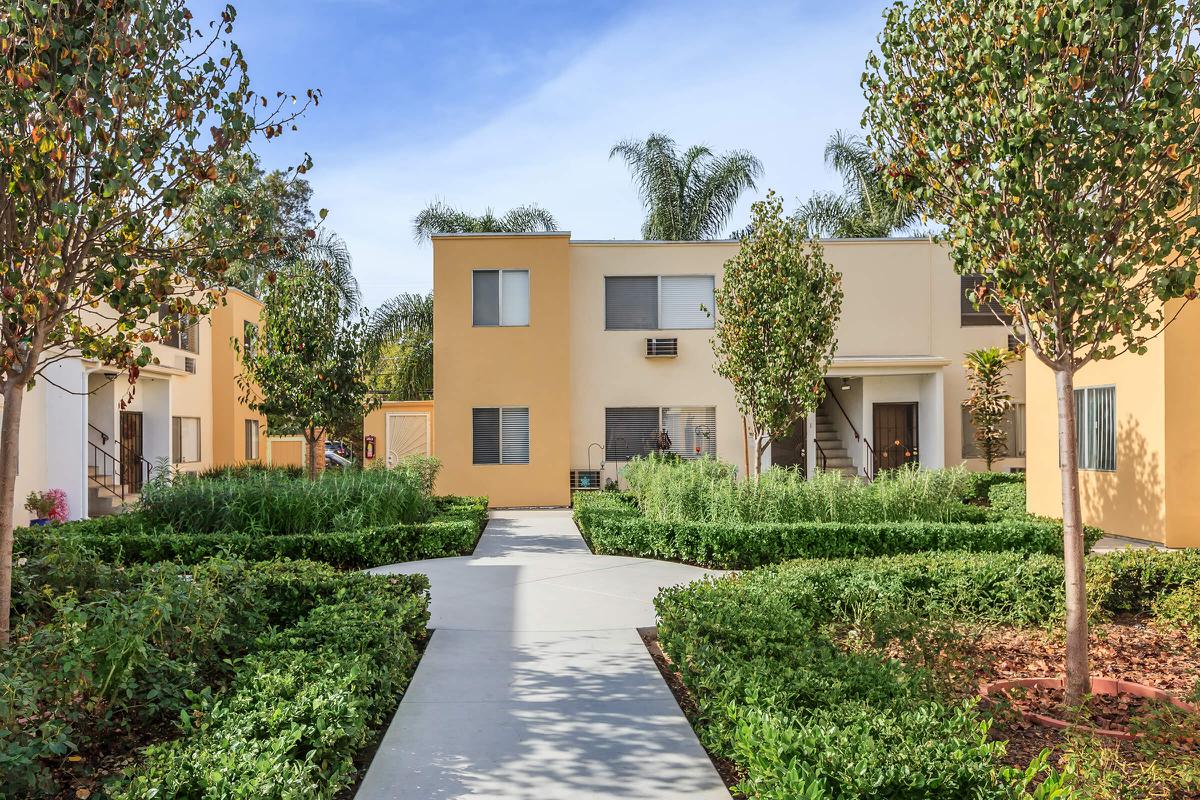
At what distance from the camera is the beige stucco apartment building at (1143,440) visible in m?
10.6

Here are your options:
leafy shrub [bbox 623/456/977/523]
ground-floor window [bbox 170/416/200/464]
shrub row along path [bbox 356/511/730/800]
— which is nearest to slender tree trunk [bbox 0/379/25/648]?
shrub row along path [bbox 356/511/730/800]

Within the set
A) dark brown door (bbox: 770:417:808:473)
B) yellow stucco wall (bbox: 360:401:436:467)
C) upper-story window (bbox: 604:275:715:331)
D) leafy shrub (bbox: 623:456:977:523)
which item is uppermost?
upper-story window (bbox: 604:275:715:331)

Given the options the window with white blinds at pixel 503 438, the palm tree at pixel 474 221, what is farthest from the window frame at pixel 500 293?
the palm tree at pixel 474 221

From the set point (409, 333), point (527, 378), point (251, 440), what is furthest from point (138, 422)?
point (527, 378)

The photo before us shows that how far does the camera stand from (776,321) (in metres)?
12.3

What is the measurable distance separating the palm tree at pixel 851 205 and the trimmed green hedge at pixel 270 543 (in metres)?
20.0

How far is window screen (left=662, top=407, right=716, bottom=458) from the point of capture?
18188mm

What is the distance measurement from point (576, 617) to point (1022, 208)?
465 cm

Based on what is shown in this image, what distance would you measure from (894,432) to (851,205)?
1114cm

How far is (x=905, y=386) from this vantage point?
60.8ft

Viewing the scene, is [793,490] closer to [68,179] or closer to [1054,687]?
[1054,687]

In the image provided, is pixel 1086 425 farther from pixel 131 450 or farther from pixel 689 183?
pixel 131 450

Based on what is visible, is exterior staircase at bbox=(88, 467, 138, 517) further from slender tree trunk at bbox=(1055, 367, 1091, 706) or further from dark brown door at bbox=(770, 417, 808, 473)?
slender tree trunk at bbox=(1055, 367, 1091, 706)

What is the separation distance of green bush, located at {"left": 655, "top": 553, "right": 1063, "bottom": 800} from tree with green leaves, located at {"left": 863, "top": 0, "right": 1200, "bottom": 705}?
1505 mm
